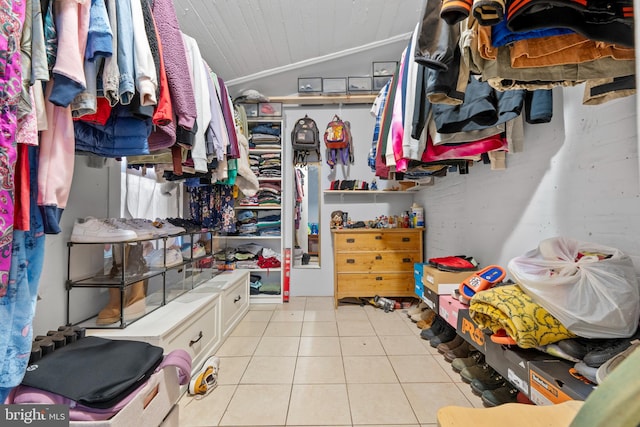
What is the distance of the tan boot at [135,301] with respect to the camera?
1552 millimetres

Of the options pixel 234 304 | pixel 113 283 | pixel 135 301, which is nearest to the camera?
pixel 113 283

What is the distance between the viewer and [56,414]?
780 mm

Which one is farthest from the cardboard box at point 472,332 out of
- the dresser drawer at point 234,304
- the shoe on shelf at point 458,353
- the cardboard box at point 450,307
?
the dresser drawer at point 234,304

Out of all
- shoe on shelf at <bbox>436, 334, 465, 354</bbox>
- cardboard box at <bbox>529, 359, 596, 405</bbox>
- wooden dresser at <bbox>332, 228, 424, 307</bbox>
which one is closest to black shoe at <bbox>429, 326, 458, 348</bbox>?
shoe on shelf at <bbox>436, 334, 465, 354</bbox>

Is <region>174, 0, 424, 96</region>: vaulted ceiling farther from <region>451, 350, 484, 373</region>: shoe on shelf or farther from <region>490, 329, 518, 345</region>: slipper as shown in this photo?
<region>451, 350, 484, 373</region>: shoe on shelf

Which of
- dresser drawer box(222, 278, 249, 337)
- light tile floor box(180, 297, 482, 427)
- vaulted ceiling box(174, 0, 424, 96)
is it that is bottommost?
light tile floor box(180, 297, 482, 427)

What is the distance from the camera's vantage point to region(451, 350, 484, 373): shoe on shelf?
1.74 metres

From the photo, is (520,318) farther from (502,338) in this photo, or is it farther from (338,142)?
(338,142)

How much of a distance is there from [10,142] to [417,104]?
62.0 inches

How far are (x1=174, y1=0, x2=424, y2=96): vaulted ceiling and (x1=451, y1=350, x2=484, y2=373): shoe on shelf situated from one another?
2.91m

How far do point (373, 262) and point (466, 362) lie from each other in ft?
4.54

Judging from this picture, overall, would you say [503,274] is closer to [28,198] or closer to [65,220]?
[28,198]

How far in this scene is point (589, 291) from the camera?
3.05ft

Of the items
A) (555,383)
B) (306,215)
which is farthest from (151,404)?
(306,215)
